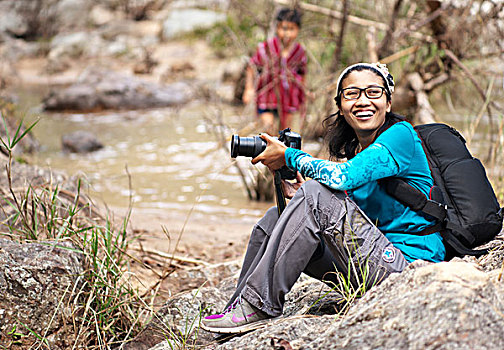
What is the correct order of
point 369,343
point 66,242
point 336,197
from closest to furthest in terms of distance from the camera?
point 369,343
point 336,197
point 66,242

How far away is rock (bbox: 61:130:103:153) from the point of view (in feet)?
26.8

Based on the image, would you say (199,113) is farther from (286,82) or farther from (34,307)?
(34,307)

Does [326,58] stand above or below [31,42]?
above

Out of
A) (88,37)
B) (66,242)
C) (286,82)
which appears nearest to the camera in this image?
(66,242)

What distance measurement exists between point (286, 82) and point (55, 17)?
57.2ft

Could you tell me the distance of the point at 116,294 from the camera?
2.50m

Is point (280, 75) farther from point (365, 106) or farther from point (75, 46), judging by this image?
point (75, 46)

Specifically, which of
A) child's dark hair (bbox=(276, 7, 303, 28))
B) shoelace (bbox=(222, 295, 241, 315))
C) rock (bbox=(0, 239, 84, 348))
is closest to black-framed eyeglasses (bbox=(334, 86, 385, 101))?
shoelace (bbox=(222, 295, 241, 315))

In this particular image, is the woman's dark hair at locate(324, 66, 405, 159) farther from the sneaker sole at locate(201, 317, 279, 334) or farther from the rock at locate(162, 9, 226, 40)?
the rock at locate(162, 9, 226, 40)

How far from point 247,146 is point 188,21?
57.3 feet

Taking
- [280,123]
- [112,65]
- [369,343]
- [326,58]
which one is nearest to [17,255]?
[369,343]

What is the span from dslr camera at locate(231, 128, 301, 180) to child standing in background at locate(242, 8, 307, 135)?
262 cm

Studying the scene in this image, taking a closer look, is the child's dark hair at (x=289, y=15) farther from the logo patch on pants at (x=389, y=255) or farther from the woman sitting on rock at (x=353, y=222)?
the logo patch on pants at (x=389, y=255)

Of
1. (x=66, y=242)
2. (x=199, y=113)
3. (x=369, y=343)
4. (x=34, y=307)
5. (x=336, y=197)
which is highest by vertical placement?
(x=336, y=197)
